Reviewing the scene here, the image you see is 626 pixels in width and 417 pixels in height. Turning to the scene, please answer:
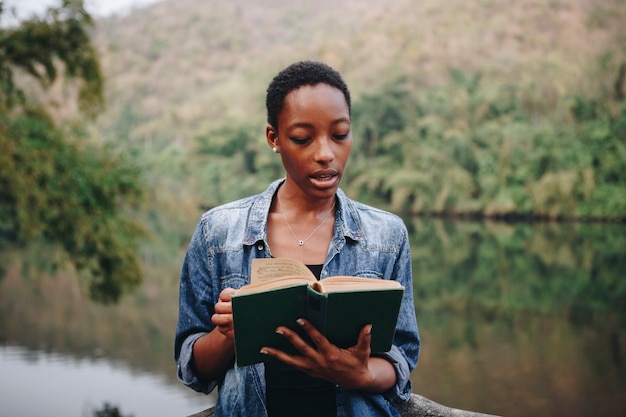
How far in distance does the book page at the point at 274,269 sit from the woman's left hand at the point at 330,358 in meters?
0.11

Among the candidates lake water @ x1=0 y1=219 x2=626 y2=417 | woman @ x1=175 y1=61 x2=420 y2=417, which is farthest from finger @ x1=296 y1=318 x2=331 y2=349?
lake water @ x1=0 y1=219 x2=626 y2=417

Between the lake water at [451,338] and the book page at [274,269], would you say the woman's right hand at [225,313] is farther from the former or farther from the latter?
the lake water at [451,338]

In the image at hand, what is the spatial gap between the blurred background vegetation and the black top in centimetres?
105

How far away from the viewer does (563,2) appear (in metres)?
59.4

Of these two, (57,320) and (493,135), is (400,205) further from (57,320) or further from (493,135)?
(57,320)

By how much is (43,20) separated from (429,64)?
42463 mm

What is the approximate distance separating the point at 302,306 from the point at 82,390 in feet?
38.7

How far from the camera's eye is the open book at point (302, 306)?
135 cm

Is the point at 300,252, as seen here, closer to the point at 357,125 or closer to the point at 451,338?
the point at 451,338

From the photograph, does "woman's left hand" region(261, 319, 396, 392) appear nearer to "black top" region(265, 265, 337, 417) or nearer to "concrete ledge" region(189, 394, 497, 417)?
"black top" region(265, 265, 337, 417)

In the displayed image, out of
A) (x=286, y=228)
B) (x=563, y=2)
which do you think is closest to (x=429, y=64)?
(x=563, y=2)

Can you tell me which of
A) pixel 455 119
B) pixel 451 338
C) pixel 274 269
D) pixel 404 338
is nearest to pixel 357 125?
pixel 455 119

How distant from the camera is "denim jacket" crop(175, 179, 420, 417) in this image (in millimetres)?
1658

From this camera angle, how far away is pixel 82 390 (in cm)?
1195
